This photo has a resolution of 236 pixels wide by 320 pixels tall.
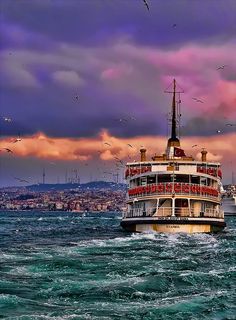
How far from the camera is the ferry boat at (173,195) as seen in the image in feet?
193

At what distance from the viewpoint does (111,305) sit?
2302 cm

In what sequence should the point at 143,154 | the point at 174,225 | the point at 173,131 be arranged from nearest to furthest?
1. the point at 174,225
2. the point at 143,154
3. the point at 173,131

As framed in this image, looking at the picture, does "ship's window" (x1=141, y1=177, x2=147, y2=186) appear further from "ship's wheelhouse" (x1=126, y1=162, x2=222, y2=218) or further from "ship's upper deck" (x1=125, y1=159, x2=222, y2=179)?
"ship's upper deck" (x1=125, y1=159, x2=222, y2=179)

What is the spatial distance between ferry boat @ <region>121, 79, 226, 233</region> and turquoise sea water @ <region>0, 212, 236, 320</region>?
12480mm

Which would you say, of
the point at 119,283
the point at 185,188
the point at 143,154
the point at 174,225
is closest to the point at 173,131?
the point at 143,154

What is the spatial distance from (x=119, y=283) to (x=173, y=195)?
32594 mm

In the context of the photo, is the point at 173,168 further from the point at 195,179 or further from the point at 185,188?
the point at 195,179

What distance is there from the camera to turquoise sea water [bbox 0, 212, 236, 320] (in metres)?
22.0

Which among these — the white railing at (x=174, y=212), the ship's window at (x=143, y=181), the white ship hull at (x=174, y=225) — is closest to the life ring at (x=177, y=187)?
the white railing at (x=174, y=212)

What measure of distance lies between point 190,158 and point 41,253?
32.4m

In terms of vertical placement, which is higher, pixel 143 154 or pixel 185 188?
pixel 143 154

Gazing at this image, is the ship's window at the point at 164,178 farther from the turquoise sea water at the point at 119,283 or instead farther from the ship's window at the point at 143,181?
the turquoise sea water at the point at 119,283

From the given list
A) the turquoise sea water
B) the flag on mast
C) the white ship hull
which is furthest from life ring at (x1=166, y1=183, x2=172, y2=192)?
the turquoise sea water

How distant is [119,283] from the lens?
91.8 feet
